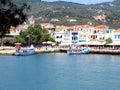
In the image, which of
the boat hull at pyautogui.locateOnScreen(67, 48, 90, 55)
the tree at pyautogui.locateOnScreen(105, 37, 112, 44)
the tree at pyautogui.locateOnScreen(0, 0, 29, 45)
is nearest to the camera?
the tree at pyautogui.locateOnScreen(0, 0, 29, 45)

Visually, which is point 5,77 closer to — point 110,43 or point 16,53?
point 16,53

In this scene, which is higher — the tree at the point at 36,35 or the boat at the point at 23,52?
the tree at the point at 36,35

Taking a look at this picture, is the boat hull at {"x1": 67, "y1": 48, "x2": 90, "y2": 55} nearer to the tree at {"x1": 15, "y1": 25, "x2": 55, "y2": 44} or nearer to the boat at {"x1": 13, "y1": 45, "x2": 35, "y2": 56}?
the tree at {"x1": 15, "y1": 25, "x2": 55, "y2": 44}

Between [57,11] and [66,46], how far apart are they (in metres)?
88.5

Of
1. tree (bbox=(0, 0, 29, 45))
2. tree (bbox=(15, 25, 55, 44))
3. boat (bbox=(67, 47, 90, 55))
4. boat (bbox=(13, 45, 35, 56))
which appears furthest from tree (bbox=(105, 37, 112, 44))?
tree (bbox=(0, 0, 29, 45))

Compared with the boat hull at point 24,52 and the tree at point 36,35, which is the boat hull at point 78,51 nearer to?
the tree at point 36,35

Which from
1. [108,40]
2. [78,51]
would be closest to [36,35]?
[78,51]

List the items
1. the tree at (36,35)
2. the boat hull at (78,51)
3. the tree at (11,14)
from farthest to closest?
the tree at (36,35) < the boat hull at (78,51) < the tree at (11,14)

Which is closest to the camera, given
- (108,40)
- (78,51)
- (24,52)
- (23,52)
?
(23,52)

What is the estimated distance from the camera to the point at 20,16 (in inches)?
391

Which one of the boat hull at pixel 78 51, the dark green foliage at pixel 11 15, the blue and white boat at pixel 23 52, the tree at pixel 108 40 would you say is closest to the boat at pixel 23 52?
the blue and white boat at pixel 23 52

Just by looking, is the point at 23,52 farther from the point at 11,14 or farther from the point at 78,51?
the point at 11,14

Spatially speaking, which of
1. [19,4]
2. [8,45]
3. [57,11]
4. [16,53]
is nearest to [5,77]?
[19,4]

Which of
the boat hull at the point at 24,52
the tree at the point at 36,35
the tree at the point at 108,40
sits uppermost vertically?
the tree at the point at 36,35
